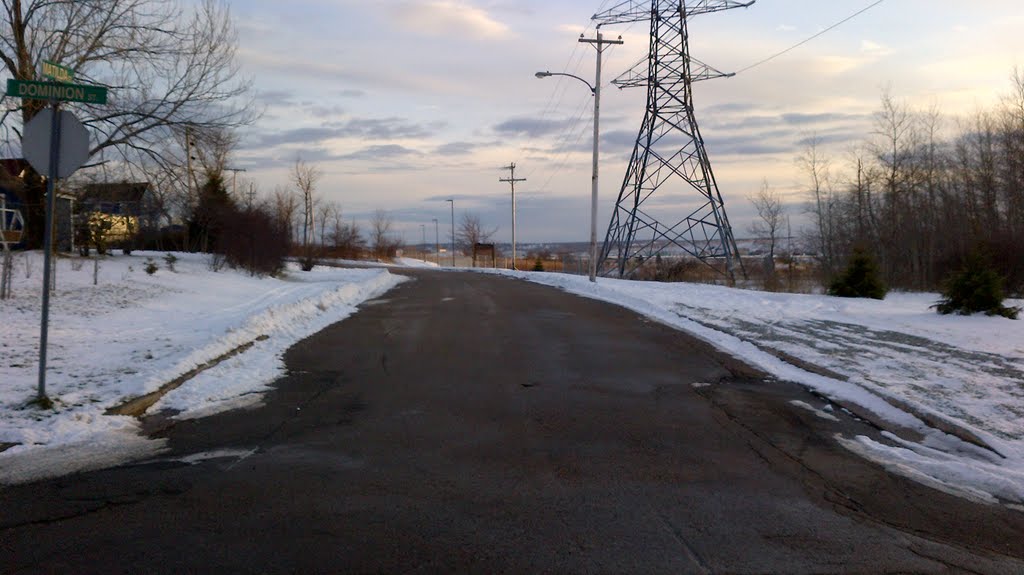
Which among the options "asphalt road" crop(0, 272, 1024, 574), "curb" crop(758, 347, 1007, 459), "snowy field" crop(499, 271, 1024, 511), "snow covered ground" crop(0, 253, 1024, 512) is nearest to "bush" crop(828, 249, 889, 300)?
"snowy field" crop(499, 271, 1024, 511)

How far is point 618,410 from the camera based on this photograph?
27.6 feet

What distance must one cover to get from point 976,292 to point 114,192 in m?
24.3

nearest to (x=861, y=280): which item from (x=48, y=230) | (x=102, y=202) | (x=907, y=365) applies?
(x=907, y=365)

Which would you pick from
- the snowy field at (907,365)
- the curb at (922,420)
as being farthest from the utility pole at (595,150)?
the curb at (922,420)

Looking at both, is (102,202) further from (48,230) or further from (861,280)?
(861,280)

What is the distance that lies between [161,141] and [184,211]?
43.1 ft

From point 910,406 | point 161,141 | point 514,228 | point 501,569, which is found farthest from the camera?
point 514,228

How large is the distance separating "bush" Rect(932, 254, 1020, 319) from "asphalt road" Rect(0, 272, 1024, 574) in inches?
343

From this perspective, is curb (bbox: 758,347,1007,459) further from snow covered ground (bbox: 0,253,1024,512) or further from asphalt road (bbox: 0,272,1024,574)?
asphalt road (bbox: 0,272,1024,574)

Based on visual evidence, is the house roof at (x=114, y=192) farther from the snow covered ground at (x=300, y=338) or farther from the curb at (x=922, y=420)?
the curb at (x=922, y=420)

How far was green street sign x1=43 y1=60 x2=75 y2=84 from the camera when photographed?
7.55 meters

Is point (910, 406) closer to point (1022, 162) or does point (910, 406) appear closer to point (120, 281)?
point (120, 281)

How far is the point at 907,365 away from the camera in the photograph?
11.0 metres

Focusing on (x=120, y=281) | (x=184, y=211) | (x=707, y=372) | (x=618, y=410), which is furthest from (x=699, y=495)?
(x=184, y=211)
